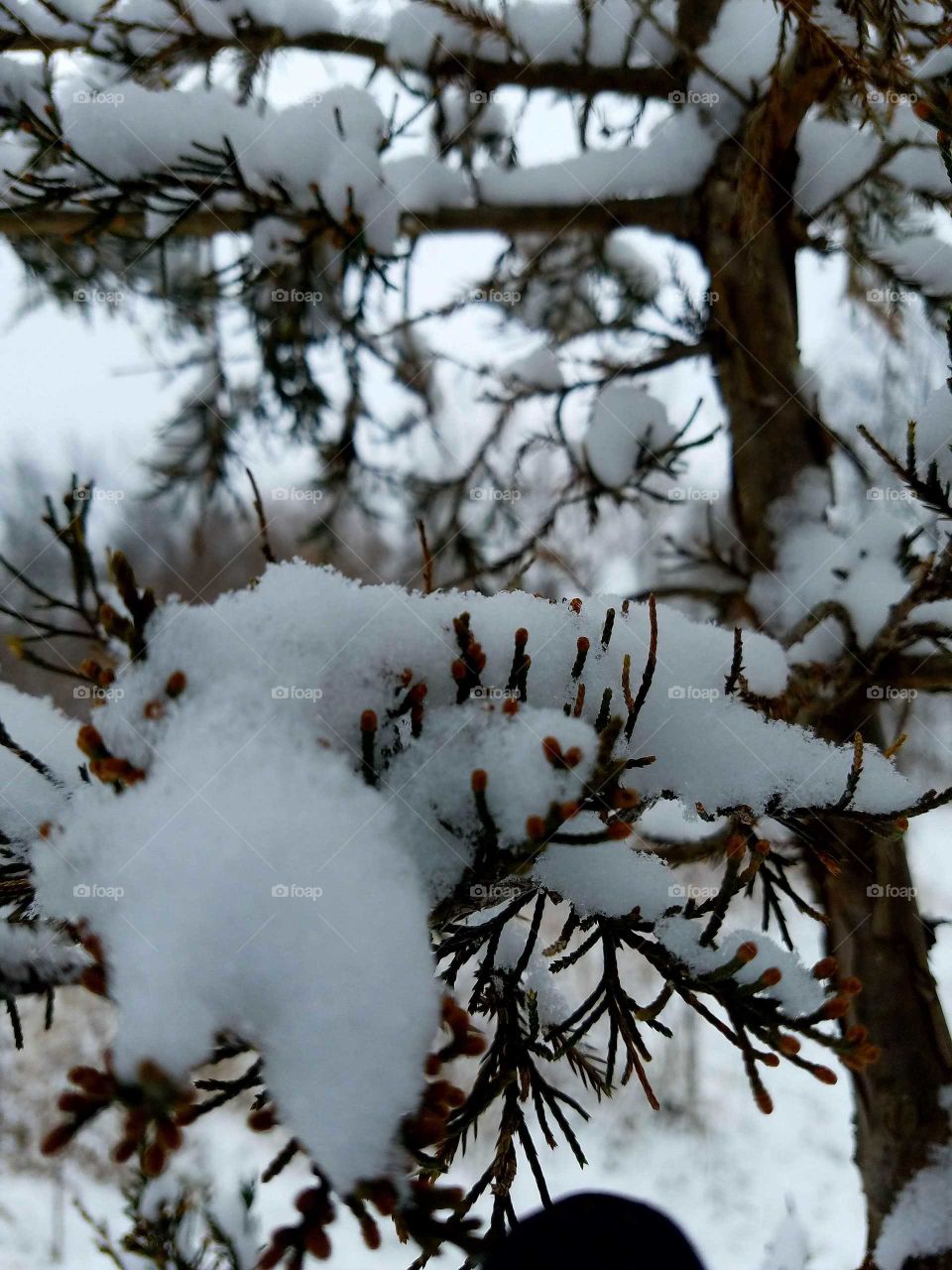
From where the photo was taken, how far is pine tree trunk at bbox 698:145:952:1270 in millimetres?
2566

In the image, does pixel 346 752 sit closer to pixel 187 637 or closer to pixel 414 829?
pixel 414 829

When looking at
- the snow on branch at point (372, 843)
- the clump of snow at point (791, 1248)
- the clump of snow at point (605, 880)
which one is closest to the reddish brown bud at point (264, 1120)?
the snow on branch at point (372, 843)

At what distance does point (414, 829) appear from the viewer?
46.3 inches

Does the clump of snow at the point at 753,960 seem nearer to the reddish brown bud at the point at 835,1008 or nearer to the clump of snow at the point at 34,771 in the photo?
the reddish brown bud at the point at 835,1008

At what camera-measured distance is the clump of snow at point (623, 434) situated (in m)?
3.37

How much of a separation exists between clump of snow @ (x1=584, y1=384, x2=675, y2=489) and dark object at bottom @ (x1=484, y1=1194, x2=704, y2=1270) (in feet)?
9.09

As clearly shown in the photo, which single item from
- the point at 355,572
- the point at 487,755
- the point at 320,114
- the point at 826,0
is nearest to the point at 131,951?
the point at 487,755

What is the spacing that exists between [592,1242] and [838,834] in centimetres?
193

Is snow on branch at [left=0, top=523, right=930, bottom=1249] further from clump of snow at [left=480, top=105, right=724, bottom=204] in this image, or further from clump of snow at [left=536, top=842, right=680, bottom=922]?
clump of snow at [left=480, top=105, right=724, bottom=204]

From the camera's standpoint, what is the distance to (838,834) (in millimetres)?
2762

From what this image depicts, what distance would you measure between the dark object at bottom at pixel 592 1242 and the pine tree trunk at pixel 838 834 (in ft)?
3.92

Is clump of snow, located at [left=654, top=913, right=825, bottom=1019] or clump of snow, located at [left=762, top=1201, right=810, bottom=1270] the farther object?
clump of snow, located at [left=762, top=1201, right=810, bottom=1270]

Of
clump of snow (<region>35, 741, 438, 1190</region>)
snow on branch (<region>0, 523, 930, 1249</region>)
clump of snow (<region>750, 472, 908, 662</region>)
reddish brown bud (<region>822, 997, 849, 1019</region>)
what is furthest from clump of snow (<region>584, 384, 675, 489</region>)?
clump of snow (<region>35, 741, 438, 1190</region>)

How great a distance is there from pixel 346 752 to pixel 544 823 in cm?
36
